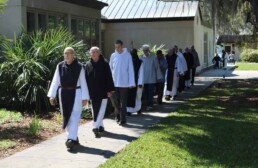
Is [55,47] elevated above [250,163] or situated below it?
above

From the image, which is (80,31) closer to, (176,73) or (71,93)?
(176,73)

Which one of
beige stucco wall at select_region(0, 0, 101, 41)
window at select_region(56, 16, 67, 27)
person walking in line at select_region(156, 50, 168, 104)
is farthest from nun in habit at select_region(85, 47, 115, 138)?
window at select_region(56, 16, 67, 27)

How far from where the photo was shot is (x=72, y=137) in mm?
7891

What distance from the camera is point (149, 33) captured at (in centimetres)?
2556

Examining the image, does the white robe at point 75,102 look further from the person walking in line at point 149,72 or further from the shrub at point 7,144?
the person walking in line at point 149,72

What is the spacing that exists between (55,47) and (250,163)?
7.35 metres

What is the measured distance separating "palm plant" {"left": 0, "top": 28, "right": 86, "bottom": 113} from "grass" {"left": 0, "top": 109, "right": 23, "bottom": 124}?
1.56 feet

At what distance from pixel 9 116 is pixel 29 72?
4.57 feet

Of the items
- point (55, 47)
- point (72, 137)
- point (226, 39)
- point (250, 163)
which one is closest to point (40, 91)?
point (55, 47)

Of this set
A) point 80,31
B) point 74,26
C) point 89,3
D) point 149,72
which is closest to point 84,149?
point 149,72

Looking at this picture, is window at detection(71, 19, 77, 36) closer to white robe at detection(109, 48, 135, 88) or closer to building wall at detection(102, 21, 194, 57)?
building wall at detection(102, 21, 194, 57)

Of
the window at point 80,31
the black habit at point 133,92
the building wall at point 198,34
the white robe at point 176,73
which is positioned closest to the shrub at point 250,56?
the building wall at point 198,34

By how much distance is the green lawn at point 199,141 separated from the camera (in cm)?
701

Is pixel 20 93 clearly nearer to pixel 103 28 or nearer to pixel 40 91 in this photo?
pixel 40 91
